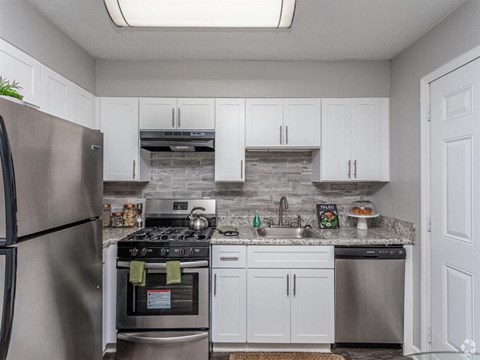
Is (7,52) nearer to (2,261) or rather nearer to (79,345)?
(2,261)

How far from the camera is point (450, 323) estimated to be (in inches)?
79.7

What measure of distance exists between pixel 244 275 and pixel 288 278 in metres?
0.36

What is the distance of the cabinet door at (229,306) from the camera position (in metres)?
2.44

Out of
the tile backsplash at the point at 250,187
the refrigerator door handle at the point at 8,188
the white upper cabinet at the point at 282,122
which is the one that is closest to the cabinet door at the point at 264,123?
the white upper cabinet at the point at 282,122

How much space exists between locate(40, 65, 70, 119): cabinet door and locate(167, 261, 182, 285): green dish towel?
1.40 m

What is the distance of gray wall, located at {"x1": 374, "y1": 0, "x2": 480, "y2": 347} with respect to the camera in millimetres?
1910

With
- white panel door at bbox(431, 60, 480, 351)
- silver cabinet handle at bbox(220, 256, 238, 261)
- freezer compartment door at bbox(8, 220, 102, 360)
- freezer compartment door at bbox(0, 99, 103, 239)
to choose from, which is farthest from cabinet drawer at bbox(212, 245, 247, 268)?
white panel door at bbox(431, 60, 480, 351)

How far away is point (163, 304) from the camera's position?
7.63 feet

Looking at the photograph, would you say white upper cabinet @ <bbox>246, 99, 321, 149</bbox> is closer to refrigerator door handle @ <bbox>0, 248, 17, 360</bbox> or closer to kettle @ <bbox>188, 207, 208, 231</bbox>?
kettle @ <bbox>188, 207, 208, 231</bbox>

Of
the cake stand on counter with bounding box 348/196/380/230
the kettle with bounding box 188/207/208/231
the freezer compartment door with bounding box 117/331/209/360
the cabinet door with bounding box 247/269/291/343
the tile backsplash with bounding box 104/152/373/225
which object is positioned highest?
the tile backsplash with bounding box 104/152/373/225

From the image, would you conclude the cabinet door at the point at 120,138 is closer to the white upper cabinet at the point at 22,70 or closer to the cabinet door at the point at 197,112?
the cabinet door at the point at 197,112

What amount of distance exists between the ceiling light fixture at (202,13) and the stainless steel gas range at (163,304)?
1519 mm

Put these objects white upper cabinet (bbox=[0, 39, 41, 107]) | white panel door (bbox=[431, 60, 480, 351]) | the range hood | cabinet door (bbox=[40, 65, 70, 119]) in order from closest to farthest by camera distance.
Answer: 1. white upper cabinet (bbox=[0, 39, 41, 107])
2. white panel door (bbox=[431, 60, 480, 351])
3. cabinet door (bbox=[40, 65, 70, 119])
4. the range hood

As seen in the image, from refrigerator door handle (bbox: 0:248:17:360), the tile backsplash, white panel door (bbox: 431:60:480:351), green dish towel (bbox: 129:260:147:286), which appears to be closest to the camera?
refrigerator door handle (bbox: 0:248:17:360)
